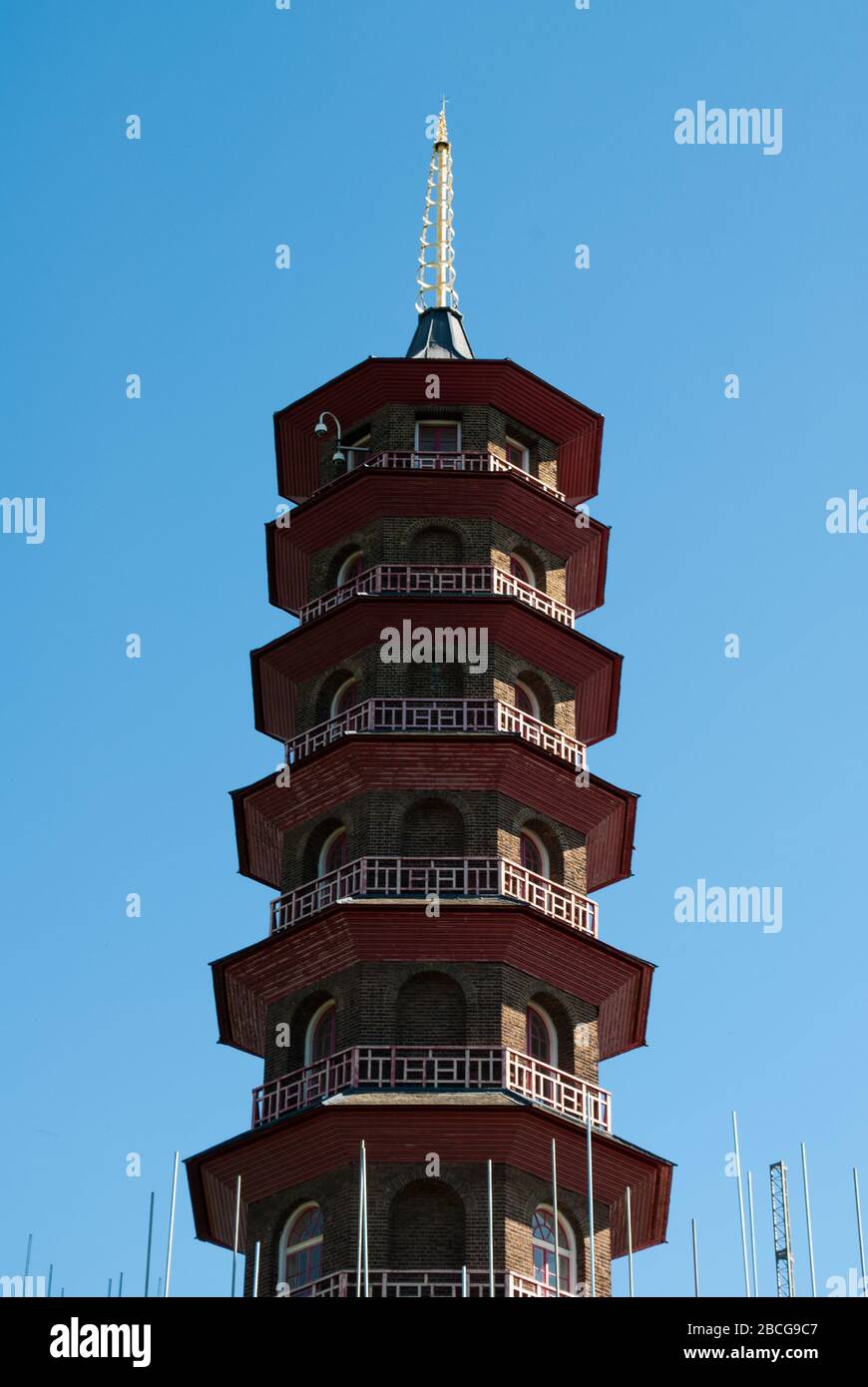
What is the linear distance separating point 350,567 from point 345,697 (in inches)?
133

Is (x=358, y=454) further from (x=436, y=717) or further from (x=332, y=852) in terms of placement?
(x=332, y=852)

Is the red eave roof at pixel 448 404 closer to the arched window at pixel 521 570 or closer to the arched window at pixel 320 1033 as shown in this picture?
the arched window at pixel 521 570

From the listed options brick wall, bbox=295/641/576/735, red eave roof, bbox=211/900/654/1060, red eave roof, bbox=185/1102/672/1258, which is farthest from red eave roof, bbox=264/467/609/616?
red eave roof, bbox=185/1102/672/1258

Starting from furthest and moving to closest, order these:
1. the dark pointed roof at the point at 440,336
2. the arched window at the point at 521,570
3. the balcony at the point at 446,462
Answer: the dark pointed roof at the point at 440,336
the balcony at the point at 446,462
the arched window at the point at 521,570

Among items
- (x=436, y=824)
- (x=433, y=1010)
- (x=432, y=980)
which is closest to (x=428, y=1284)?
(x=433, y=1010)

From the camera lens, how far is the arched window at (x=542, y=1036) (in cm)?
4188

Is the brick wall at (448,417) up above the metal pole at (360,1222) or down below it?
above

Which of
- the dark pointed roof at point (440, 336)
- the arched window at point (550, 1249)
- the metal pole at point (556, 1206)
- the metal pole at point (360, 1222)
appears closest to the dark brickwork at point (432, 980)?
the arched window at point (550, 1249)

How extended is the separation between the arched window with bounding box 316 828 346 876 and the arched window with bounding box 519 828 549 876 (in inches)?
135

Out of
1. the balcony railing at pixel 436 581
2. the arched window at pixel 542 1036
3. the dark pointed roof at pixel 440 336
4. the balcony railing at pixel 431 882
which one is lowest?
the arched window at pixel 542 1036

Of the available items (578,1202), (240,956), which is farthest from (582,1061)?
(240,956)

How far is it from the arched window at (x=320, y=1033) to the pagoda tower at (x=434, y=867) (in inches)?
2.4

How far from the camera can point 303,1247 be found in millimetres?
39469
